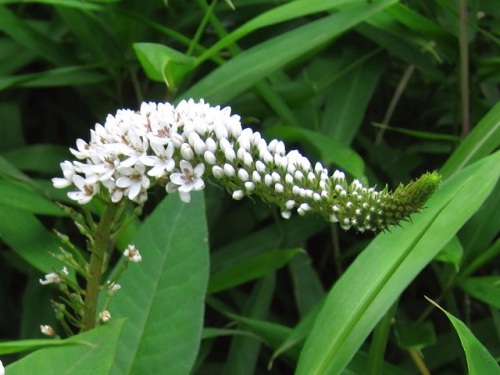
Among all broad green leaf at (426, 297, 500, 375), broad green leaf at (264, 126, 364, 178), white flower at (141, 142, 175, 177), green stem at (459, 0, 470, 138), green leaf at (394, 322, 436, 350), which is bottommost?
broad green leaf at (426, 297, 500, 375)

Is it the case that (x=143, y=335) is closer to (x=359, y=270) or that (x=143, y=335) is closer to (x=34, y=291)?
(x=359, y=270)

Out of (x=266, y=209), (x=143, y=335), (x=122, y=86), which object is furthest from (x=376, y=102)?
(x=143, y=335)

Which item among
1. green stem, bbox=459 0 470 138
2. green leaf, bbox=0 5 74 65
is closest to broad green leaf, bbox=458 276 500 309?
green stem, bbox=459 0 470 138

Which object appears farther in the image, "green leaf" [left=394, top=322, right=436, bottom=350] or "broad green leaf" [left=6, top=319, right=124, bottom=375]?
"green leaf" [left=394, top=322, right=436, bottom=350]

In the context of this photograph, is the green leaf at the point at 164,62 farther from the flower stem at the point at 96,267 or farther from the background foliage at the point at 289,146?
the flower stem at the point at 96,267

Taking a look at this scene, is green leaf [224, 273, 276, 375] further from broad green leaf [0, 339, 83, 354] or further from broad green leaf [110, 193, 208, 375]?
broad green leaf [0, 339, 83, 354]
